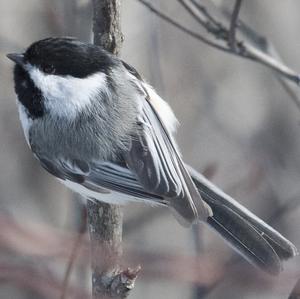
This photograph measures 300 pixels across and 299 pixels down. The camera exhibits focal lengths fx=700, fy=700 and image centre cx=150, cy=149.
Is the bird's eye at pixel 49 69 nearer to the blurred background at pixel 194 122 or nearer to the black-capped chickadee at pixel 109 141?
the black-capped chickadee at pixel 109 141

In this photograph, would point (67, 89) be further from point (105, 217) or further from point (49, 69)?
point (105, 217)

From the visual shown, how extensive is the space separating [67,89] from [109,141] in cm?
14

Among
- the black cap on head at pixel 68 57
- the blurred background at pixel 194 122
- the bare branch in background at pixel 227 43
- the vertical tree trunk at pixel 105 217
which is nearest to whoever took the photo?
the vertical tree trunk at pixel 105 217

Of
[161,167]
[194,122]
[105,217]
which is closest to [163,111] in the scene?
[161,167]

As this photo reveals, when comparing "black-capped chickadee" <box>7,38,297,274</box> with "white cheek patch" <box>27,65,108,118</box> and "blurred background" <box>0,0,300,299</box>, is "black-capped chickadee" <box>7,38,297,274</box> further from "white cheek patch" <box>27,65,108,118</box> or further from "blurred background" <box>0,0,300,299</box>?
"blurred background" <box>0,0,300,299</box>

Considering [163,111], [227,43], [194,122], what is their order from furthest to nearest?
[194,122] → [163,111] → [227,43]

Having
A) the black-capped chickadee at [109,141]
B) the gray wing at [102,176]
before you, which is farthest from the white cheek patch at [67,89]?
the gray wing at [102,176]

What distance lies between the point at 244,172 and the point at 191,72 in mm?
481

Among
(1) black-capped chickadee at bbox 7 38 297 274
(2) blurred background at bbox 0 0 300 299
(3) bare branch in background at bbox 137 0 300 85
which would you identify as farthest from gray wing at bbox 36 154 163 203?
(2) blurred background at bbox 0 0 300 299

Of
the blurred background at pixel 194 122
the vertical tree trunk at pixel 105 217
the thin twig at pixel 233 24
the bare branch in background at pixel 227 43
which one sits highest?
the thin twig at pixel 233 24

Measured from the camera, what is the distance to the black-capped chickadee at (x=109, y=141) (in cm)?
139

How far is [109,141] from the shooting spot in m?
1.43

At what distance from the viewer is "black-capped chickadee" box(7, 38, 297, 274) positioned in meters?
1.39

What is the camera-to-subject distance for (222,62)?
3043 mm
